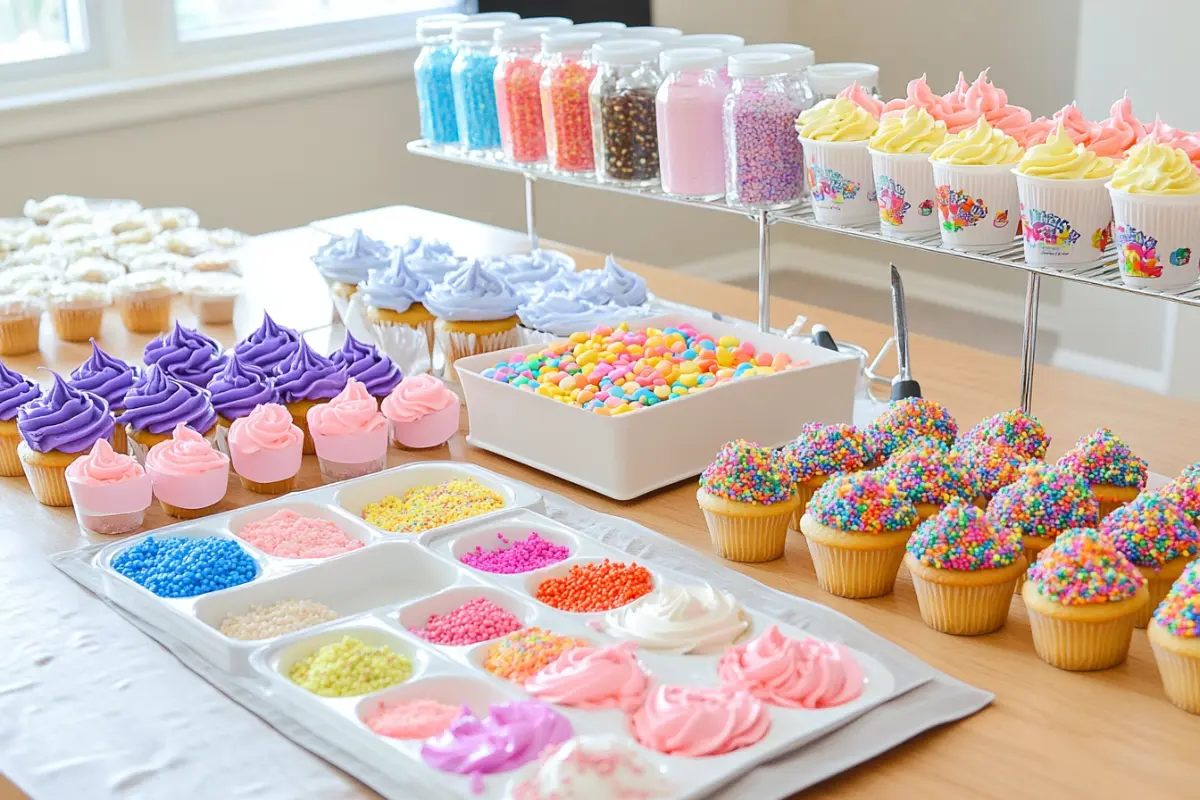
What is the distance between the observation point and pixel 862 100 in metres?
1.84

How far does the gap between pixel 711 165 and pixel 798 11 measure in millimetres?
3650

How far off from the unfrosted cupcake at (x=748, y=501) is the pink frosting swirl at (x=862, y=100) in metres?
0.53

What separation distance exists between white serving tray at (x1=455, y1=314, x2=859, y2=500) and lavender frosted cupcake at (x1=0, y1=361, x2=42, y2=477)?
590mm

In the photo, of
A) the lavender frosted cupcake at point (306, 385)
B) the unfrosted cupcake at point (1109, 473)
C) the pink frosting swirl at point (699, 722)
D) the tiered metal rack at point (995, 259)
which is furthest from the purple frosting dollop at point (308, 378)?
the unfrosted cupcake at point (1109, 473)

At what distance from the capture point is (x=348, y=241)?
2.33 meters

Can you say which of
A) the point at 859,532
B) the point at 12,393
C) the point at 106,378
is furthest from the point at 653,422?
the point at 12,393

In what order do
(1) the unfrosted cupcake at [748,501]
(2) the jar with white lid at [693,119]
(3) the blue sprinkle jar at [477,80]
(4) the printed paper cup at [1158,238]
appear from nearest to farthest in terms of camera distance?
(4) the printed paper cup at [1158,238]
(1) the unfrosted cupcake at [748,501]
(2) the jar with white lid at [693,119]
(3) the blue sprinkle jar at [477,80]

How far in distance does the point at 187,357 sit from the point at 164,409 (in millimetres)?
227

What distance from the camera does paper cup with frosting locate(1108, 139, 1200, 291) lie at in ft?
4.72

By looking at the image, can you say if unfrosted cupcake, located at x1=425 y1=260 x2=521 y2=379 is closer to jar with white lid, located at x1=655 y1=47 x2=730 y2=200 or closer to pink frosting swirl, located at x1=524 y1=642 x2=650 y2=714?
jar with white lid, located at x1=655 y1=47 x2=730 y2=200

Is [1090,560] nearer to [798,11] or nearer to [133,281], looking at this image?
[133,281]

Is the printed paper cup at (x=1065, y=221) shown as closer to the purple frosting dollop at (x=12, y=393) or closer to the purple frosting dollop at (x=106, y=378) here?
the purple frosting dollop at (x=106, y=378)

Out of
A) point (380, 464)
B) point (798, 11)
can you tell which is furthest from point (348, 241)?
point (798, 11)

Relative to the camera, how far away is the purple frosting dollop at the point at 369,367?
1.94m
